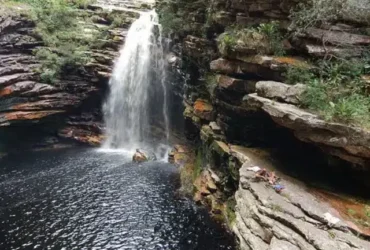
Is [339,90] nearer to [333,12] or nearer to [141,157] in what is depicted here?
[333,12]

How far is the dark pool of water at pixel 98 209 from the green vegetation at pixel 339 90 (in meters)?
6.60

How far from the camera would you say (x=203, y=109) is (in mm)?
19016

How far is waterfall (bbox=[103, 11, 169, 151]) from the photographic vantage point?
26328 mm

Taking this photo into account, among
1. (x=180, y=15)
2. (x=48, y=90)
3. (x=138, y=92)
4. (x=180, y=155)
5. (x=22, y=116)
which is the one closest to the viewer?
(x=180, y=15)

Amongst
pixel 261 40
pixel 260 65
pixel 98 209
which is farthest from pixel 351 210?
pixel 98 209

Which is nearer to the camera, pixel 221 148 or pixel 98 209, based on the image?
pixel 221 148

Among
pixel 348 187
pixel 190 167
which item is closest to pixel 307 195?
pixel 348 187

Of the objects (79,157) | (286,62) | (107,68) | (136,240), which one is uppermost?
(286,62)

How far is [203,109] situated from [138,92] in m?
9.35

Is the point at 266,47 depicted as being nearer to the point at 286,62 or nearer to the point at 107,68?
the point at 286,62

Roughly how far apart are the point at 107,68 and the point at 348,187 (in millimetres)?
19934

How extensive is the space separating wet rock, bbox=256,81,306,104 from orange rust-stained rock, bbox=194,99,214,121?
6159 millimetres

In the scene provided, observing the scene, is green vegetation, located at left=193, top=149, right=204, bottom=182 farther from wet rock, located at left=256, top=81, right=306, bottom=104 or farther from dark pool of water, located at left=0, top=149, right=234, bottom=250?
wet rock, located at left=256, top=81, right=306, bottom=104

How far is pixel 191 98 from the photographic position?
2123 centimetres
